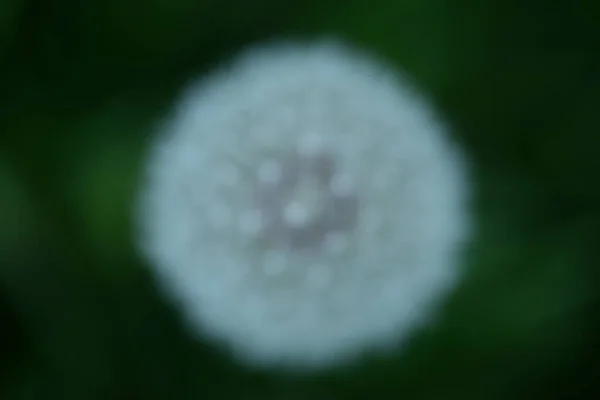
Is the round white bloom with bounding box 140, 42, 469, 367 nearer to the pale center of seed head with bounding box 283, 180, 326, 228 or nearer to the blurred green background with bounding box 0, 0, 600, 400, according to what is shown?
the pale center of seed head with bounding box 283, 180, 326, 228

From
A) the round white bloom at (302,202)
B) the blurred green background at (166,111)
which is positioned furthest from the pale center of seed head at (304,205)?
the blurred green background at (166,111)

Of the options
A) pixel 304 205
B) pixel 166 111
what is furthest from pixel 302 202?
pixel 166 111

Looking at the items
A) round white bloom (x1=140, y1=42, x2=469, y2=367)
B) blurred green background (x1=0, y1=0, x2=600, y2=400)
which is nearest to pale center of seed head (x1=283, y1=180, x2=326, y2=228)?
round white bloom (x1=140, y1=42, x2=469, y2=367)

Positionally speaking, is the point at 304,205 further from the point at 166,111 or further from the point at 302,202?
the point at 166,111

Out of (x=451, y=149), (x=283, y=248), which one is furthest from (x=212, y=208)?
(x=451, y=149)

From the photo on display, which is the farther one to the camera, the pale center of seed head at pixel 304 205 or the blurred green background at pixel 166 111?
the blurred green background at pixel 166 111

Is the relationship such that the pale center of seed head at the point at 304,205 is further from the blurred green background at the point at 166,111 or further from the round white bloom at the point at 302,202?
the blurred green background at the point at 166,111

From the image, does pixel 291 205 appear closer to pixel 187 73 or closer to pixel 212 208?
pixel 212 208
